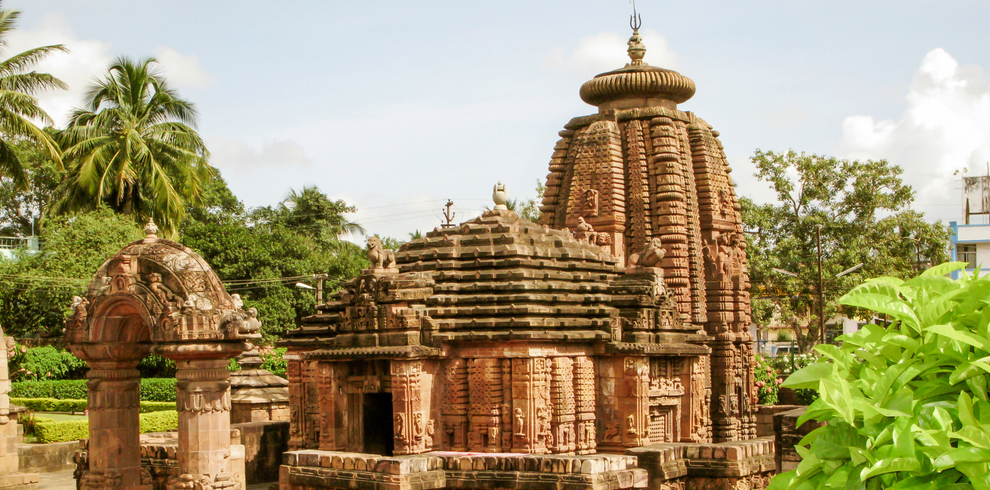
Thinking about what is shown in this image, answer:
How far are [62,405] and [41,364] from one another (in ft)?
9.33

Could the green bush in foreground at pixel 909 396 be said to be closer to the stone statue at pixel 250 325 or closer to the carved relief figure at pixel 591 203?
the stone statue at pixel 250 325

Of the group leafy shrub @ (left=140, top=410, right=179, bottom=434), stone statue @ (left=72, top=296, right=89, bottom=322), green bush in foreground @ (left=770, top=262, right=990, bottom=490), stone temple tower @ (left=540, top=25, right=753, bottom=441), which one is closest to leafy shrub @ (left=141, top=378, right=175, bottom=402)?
leafy shrub @ (left=140, top=410, right=179, bottom=434)

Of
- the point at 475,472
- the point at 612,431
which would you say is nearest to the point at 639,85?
the point at 612,431

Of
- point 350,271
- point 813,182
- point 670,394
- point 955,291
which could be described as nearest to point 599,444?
point 670,394

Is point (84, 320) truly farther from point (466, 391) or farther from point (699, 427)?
point (699, 427)

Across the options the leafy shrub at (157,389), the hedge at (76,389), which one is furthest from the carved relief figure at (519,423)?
the leafy shrub at (157,389)

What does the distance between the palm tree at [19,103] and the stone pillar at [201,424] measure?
15.4 m

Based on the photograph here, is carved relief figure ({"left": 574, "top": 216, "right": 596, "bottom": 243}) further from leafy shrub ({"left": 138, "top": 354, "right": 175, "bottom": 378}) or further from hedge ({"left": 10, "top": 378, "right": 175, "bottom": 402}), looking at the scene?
leafy shrub ({"left": 138, "top": 354, "right": 175, "bottom": 378})

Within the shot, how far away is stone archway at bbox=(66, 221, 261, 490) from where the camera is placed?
552 inches

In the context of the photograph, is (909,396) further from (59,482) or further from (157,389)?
(157,389)

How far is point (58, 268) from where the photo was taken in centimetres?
3612

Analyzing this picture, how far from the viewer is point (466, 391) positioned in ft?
53.6

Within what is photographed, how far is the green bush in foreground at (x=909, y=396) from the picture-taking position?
11.2ft

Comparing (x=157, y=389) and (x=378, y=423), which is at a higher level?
(x=378, y=423)
